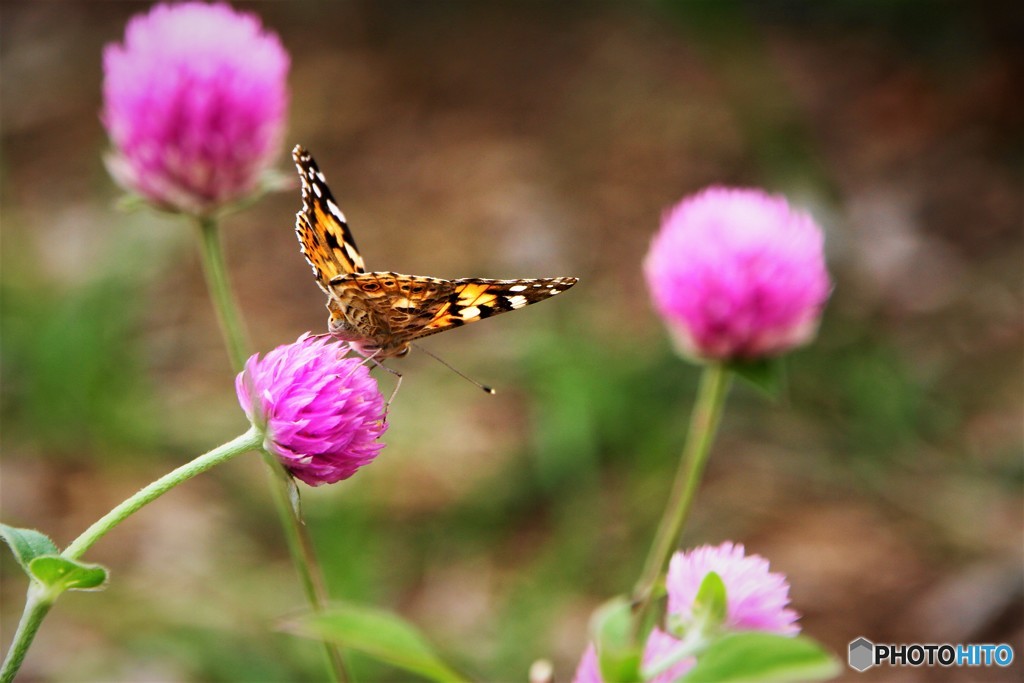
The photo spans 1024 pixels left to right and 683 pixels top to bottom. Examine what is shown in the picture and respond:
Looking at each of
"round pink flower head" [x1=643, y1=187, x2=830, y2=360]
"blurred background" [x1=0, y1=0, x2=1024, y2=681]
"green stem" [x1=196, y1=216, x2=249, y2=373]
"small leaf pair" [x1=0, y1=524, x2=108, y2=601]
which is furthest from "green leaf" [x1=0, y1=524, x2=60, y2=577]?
"blurred background" [x1=0, y1=0, x2=1024, y2=681]

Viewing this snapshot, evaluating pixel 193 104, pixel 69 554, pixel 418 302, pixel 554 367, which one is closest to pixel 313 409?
pixel 69 554

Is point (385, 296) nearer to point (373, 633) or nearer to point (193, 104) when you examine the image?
point (193, 104)

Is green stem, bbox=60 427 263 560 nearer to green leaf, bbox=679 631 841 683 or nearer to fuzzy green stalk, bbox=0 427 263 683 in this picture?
fuzzy green stalk, bbox=0 427 263 683

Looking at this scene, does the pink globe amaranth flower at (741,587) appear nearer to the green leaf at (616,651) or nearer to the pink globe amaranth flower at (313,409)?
the green leaf at (616,651)

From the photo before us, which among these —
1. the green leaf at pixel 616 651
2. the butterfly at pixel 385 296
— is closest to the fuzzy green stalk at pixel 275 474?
the butterfly at pixel 385 296

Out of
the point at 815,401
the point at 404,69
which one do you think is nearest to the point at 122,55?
the point at 815,401

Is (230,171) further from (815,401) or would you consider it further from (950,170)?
(950,170)
